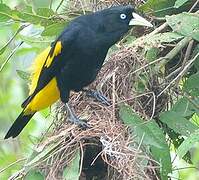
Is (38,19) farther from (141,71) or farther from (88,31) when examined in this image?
(141,71)

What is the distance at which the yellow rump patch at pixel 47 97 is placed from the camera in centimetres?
278

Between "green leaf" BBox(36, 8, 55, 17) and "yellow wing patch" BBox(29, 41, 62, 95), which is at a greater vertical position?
"green leaf" BBox(36, 8, 55, 17)

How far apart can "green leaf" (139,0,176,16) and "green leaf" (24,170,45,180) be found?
0.71 m

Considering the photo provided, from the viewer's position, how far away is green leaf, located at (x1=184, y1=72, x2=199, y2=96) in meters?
2.33

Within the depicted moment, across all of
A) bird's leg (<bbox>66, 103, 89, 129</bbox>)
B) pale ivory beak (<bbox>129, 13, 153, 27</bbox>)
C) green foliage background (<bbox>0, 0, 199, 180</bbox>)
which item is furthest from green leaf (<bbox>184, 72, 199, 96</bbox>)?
bird's leg (<bbox>66, 103, 89, 129</bbox>)

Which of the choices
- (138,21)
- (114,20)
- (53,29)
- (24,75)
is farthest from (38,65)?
(138,21)

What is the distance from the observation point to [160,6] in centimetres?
251

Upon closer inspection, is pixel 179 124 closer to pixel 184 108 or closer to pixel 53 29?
pixel 184 108

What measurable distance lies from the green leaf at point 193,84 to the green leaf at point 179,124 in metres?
0.10

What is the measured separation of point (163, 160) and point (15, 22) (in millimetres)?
876

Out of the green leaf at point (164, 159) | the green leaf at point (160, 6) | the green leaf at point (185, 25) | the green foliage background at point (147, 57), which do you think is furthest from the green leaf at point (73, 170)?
the green leaf at point (160, 6)

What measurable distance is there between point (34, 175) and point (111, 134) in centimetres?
29

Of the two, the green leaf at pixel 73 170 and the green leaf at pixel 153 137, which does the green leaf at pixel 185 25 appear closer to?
the green leaf at pixel 153 137

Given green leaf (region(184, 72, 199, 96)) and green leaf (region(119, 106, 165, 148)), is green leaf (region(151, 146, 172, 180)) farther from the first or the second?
green leaf (region(184, 72, 199, 96))
